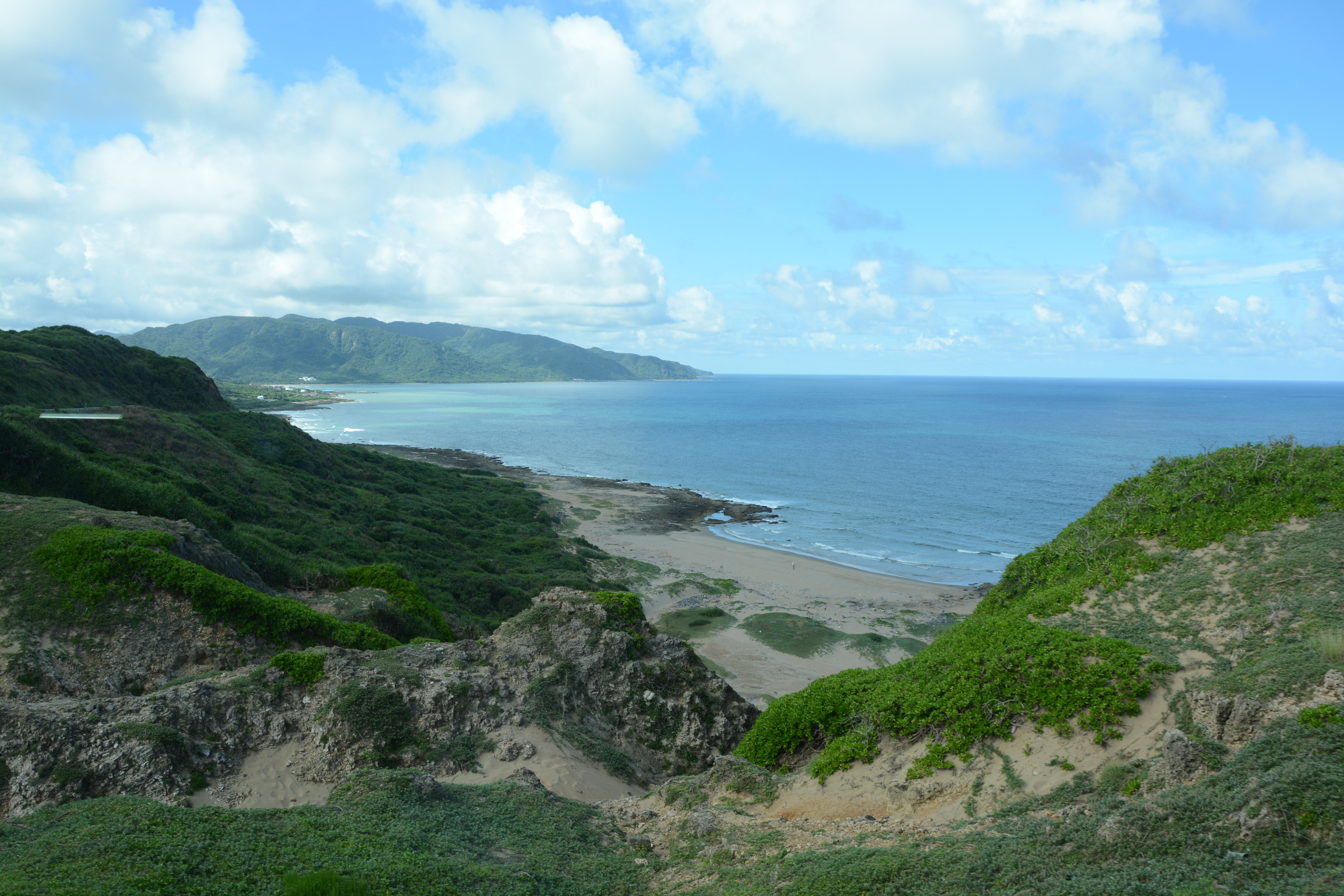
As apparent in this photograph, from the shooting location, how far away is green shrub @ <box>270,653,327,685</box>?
15.1 metres

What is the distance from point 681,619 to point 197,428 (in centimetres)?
3356

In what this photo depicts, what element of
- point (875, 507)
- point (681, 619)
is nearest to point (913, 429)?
point (875, 507)

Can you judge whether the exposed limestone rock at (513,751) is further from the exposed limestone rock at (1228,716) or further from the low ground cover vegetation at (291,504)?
the low ground cover vegetation at (291,504)

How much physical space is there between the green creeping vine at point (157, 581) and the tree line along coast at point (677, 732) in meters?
0.07

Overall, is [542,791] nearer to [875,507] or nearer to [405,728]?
[405,728]

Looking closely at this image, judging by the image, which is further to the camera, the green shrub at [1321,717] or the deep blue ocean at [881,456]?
the deep blue ocean at [881,456]

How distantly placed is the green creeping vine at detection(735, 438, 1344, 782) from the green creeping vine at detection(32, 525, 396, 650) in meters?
12.5

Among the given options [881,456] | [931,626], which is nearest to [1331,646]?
[931,626]

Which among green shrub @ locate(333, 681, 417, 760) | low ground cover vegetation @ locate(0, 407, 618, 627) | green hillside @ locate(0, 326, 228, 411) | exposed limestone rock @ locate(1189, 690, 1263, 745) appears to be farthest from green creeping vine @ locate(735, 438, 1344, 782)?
green hillside @ locate(0, 326, 228, 411)

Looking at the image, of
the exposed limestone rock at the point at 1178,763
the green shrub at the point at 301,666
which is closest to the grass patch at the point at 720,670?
the green shrub at the point at 301,666

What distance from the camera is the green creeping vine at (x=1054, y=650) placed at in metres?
11.9

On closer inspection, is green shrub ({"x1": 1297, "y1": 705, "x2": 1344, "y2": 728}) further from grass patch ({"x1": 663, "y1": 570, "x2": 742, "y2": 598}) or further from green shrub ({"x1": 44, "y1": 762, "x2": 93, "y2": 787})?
grass patch ({"x1": 663, "y1": 570, "x2": 742, "y2": 598})

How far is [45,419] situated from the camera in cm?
3241

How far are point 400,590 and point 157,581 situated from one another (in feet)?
34.5
